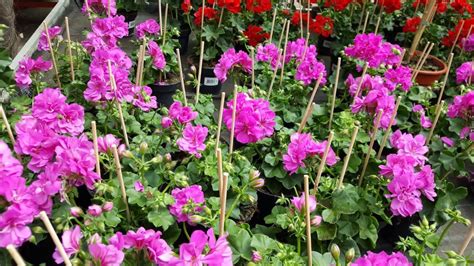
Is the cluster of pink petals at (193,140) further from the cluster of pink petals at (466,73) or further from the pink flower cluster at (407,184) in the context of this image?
the cluster of pink petals at (466,73)

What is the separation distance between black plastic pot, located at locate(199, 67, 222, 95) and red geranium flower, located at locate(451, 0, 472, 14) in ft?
5.25

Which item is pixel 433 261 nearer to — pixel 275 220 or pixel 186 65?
pixel 275 220

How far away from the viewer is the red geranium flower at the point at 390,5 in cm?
296

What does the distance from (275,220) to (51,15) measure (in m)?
2.56

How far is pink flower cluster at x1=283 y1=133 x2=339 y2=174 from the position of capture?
1.38 m

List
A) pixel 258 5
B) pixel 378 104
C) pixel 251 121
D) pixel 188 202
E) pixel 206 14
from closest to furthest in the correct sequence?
1. pixel 188 202
2. pixel 251 121
3. pixel 378 104
4. pixel 206 14
5. pixel 258 5

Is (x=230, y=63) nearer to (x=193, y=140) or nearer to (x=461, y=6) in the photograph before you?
(x=193, y=140)

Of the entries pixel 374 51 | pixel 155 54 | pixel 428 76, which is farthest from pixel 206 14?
pixel 428 76

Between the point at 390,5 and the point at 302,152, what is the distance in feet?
6.40

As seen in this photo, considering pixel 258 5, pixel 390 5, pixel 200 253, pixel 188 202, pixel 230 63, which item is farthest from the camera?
pixel 390 5

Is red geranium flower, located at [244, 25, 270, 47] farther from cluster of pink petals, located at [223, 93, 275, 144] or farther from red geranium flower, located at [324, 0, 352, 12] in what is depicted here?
cluster of pink petals, located at [223, 93, 275, 144]

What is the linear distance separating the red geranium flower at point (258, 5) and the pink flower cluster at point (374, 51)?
71cm

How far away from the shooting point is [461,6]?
306cm

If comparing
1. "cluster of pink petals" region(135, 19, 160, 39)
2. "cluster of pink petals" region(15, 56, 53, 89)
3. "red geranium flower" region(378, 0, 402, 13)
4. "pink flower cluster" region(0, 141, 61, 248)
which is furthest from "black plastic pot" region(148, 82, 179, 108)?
"red geranium flower" region(378, 0, 402, 13)
